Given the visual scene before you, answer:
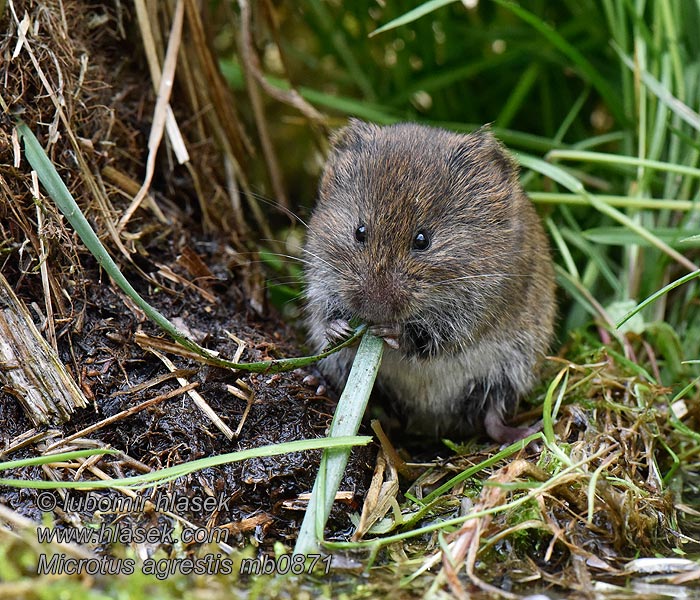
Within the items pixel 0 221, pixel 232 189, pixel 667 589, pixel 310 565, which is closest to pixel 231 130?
pixel 232 189

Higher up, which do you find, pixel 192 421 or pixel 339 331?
pixel 339 331

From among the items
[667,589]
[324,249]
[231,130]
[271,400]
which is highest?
[231,130]

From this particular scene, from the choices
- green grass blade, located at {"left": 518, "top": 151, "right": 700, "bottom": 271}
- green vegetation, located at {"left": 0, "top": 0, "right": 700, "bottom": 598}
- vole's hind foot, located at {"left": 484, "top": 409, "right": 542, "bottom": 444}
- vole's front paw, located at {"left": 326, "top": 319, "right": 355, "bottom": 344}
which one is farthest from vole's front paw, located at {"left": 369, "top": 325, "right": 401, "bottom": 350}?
green grass blade, located at {"left": 518, "top": 151, "right": 700, "bottom": 271}

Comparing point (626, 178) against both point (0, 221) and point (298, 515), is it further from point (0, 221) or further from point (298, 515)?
point (0, 221)

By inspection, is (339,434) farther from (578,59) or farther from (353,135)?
(578,59)

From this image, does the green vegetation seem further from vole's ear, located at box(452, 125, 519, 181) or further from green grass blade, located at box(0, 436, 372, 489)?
vole's ear, located at box(452, 125, 519, 181)

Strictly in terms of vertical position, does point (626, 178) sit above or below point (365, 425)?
above

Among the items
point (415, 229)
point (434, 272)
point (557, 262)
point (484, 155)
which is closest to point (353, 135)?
point (484, 155)
